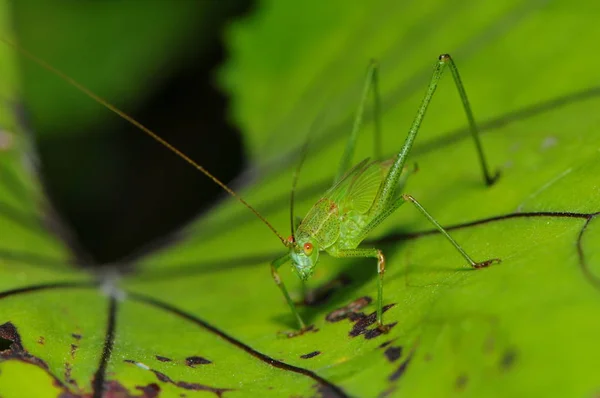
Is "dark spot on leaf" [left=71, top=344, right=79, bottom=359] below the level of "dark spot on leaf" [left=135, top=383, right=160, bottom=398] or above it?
above

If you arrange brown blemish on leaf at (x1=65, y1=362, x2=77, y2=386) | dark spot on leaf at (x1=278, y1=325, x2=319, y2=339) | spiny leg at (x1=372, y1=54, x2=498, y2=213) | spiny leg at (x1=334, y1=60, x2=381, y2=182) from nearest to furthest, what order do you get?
brown blemish on leaf at (x1=65, y1=362, x2=77, y2=386) → dark spot on leaf at (x1=278, y1=325, x2=319, y2=339) → spiny leg at (x1=372, y1=54, x2=498, y2=213) → spiny leg at (x1=334, y1=60, x2=381, y2=182)

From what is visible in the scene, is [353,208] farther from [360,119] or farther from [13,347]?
[13,347]

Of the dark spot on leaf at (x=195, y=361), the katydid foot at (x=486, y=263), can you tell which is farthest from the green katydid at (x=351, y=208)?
the katydid foot at (x=486, y=263)

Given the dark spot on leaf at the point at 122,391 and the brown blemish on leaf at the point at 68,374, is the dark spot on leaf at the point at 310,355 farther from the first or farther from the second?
the brown blemish on leaf at the point at 68,374

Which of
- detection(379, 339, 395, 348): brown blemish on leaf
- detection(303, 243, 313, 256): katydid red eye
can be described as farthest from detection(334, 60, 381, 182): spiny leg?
detection(379, 339, 395, 348): brown blemish on leaf

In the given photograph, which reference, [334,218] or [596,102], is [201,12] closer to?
[334,218]

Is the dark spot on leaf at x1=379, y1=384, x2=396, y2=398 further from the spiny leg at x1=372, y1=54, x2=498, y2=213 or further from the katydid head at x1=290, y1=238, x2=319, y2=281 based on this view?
the spiny leg at x1=372, y1=54, x2=498, y2=213

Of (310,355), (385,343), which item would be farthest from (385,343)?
(310,355)
